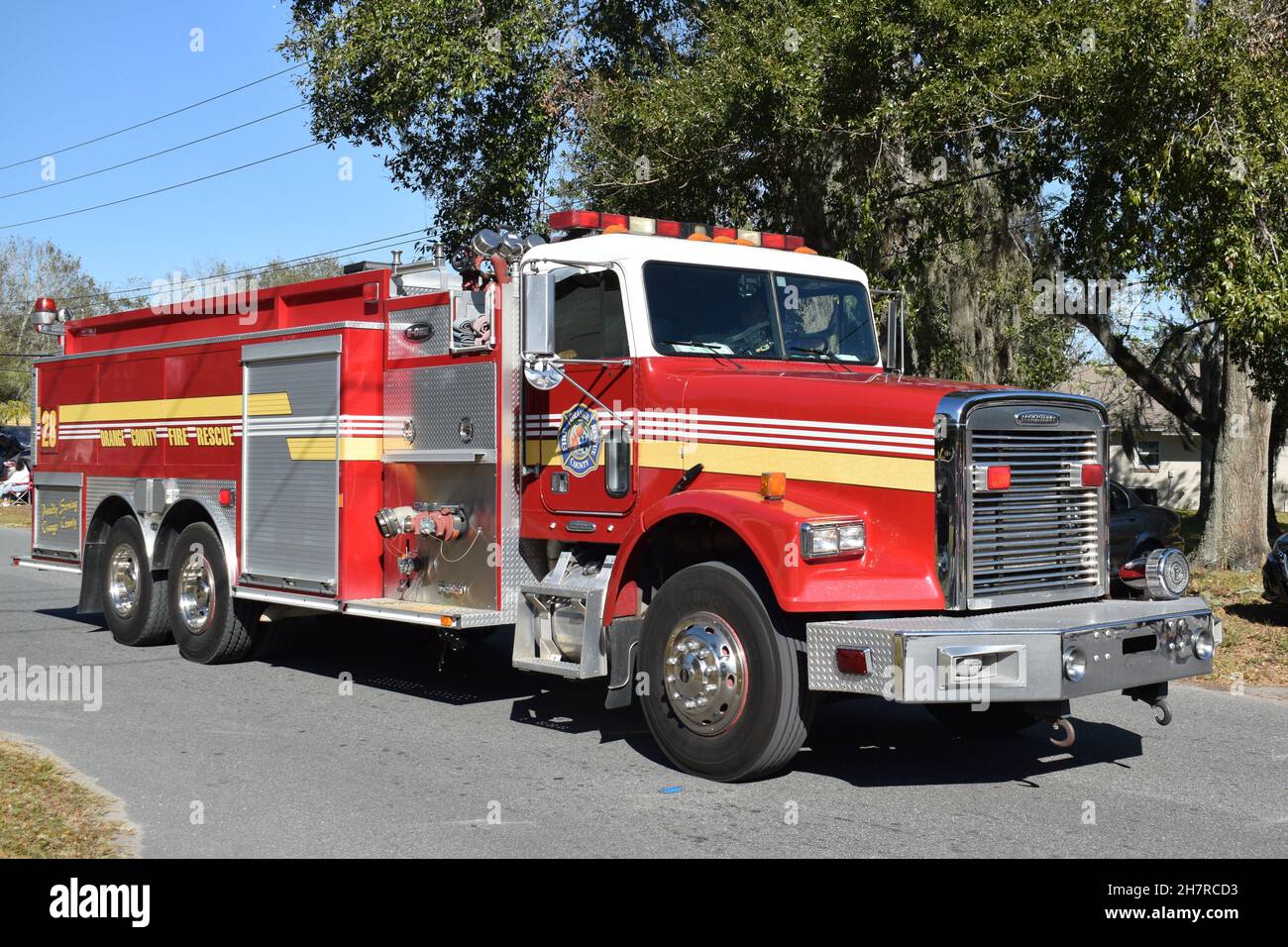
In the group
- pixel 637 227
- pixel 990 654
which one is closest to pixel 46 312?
pixel 637 227

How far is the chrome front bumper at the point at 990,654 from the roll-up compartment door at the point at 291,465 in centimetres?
415

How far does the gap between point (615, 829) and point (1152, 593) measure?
10.0ft

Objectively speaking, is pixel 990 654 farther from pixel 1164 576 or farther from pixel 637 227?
pixel 637 227

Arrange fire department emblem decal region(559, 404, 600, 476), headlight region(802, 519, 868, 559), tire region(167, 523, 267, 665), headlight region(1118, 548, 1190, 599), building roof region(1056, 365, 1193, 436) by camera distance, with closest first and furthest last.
→ headlight region(802, 519, 868, 559), headlight region(1118, 548, 1190, 599), fire department emblem decal region(559, 404, 600, 476), tire region(167, 523, 267, 665), building roof region(1056, 365, 1193, 436)

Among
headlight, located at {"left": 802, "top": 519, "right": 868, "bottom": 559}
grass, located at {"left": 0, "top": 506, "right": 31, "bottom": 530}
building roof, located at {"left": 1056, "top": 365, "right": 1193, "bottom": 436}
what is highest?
building roof, located at {"left": 1056, "top": 365, "right": 1193, "bottom": 436}

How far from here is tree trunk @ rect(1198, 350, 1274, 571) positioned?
15.8 m

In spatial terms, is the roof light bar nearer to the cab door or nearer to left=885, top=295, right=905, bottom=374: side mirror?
the cab door

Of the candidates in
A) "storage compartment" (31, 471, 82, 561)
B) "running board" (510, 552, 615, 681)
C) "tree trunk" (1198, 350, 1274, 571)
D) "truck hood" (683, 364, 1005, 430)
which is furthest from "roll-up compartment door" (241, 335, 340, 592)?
"tree trunk" (1198, 350, 1274, 571)

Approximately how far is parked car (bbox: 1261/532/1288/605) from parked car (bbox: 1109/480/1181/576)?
3745 mm

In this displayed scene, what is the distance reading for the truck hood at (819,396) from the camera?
632 centimetres

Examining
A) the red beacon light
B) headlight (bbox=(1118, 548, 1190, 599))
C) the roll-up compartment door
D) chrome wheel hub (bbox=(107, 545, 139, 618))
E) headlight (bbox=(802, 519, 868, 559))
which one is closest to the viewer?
headlight (bbox=(802, 519, 868, 559))

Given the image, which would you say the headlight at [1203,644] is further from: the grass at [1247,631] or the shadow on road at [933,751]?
the grass at [1247,631]

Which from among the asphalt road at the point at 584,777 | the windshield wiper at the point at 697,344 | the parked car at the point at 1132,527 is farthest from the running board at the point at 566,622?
the parked car at the point at 1132,527
